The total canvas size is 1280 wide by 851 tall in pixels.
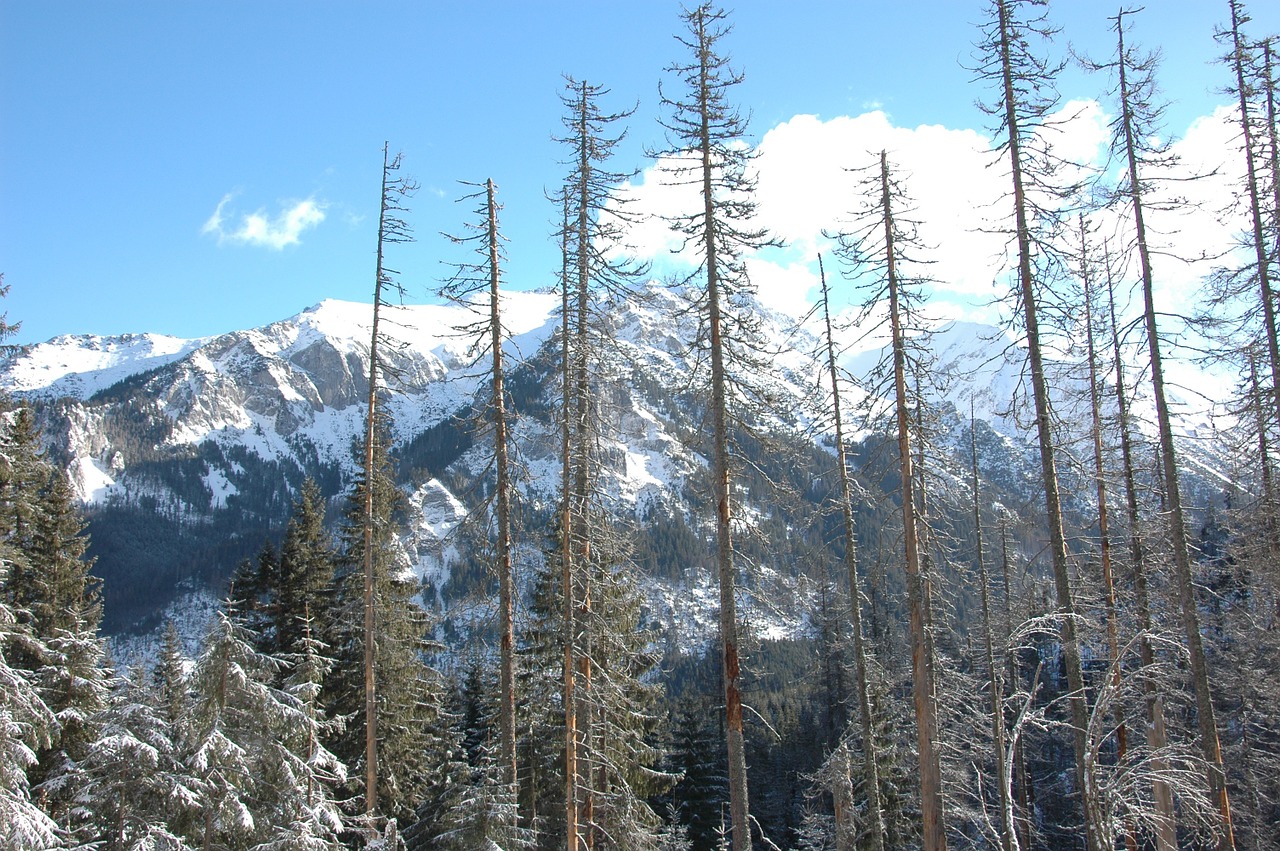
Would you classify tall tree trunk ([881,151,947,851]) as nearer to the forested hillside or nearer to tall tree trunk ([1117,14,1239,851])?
the forested hillside

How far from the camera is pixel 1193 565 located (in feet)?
48.5

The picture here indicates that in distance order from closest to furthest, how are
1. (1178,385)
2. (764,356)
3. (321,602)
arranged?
(1178,385) → (764,356) → (321,602)

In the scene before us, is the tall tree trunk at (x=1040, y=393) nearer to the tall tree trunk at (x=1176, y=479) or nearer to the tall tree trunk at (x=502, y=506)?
the tall tree trunk at (x=1176, y=479)

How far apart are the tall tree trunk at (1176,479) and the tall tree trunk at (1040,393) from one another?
8.87ft

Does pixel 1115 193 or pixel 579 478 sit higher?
pixel 1115 193

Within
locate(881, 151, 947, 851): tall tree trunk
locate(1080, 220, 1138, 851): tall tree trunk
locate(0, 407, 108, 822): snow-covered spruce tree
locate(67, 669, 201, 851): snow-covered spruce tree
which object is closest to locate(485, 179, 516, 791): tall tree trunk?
locate(67, 669, 201, 851): snow-covered spruce tree

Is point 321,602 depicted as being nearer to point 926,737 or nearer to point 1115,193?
point 926,737

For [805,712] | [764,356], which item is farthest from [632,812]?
[805,712]

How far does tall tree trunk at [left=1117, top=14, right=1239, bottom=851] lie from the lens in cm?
1362

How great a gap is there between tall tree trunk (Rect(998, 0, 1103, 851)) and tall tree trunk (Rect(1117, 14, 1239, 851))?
8.87 feet

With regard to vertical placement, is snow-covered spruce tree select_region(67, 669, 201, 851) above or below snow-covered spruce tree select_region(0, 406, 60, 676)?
below

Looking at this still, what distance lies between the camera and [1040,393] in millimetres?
12805

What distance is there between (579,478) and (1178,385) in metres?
11.2

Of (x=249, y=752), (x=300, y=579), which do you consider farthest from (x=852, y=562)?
(x=300, y=579)
